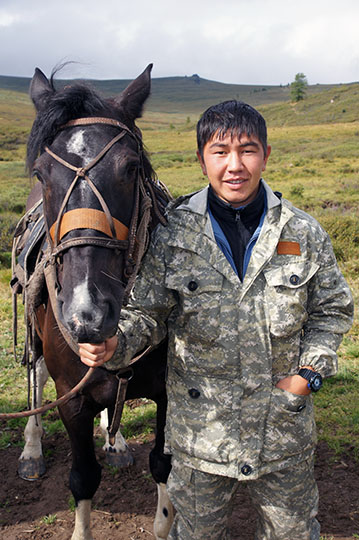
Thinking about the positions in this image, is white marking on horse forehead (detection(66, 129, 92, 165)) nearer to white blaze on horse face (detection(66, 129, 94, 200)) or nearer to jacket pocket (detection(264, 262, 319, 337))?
white blaze on horse face (detection(66, 129, 94, 200))

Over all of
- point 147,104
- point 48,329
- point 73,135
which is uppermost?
point 147,104

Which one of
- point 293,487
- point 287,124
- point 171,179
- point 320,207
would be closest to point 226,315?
point 293,487

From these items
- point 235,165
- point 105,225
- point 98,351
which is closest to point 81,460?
point 98,351

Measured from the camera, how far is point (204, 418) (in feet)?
7.13

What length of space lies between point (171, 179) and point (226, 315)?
2592cm

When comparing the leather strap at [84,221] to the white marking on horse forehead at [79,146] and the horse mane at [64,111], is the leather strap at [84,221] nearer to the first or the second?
the white marking on horse forehead at [79,146]

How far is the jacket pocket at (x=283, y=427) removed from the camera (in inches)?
83.4

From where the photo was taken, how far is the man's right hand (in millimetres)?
1888

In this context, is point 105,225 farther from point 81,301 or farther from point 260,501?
point 260,501

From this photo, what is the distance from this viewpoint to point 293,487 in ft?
7.11

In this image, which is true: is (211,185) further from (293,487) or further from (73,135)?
(293,487)

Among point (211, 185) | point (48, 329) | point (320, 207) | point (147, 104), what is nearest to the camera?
point (211, 185)

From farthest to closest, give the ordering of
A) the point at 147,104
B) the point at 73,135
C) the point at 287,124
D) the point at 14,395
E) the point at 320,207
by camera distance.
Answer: the point at 287,124
the point at 320,207
the point at 14,395
the point at 147,104
the point at 73,135

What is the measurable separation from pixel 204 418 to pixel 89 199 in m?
1.10
